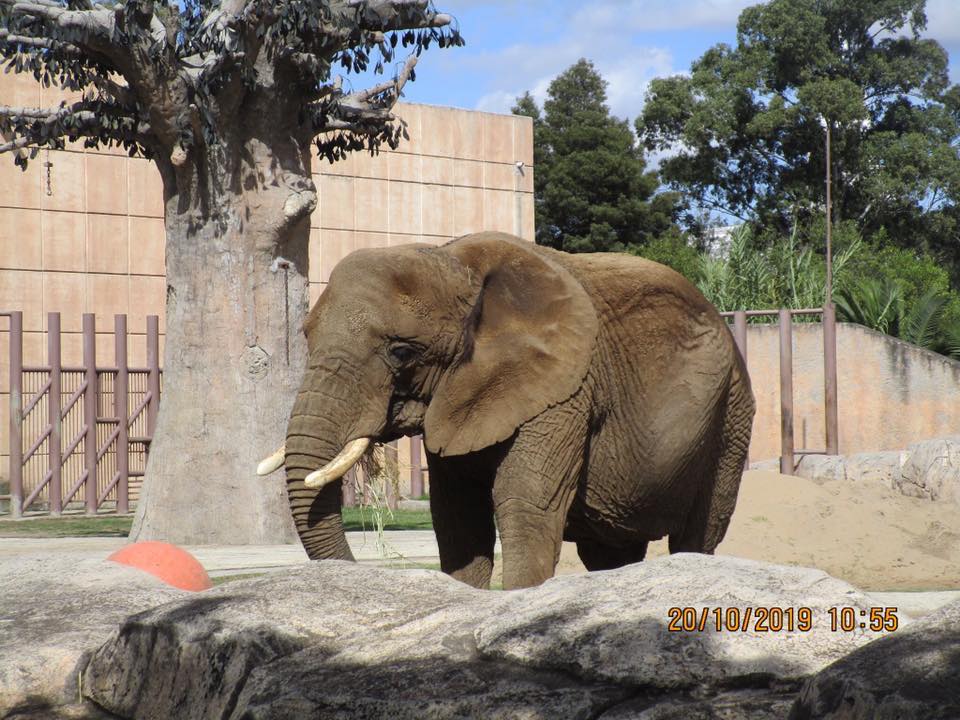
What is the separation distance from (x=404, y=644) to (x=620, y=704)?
943 mm

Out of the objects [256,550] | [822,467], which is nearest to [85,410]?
[256,550]

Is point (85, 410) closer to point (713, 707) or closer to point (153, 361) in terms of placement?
point (153, 361)

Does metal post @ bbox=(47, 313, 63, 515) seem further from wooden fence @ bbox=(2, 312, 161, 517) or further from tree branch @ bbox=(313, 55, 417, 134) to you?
tree branch @ bbox=(313, 55, 417, 134)

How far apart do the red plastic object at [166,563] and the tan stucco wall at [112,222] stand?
14519 mm

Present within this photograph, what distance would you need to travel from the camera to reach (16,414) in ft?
60.1

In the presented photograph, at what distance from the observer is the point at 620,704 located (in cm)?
364

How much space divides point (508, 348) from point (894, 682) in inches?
124

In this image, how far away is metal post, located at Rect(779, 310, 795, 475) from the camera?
57.4 feet

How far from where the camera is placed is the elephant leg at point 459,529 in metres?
6.32

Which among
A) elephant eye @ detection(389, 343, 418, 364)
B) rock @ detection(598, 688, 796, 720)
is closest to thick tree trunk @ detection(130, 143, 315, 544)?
elephant eye @ detection(389, 343, 418, 364)

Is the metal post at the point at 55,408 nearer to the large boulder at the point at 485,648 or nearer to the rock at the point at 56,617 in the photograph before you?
the rock at the point at 56,617

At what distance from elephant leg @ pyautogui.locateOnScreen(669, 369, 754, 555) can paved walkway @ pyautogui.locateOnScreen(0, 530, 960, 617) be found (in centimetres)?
360

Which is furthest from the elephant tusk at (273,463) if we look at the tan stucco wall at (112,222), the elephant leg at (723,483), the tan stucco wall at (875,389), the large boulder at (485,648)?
the tan stucco wall at (112,222)

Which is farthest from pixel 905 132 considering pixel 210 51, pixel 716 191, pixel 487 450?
pixel 487 450
